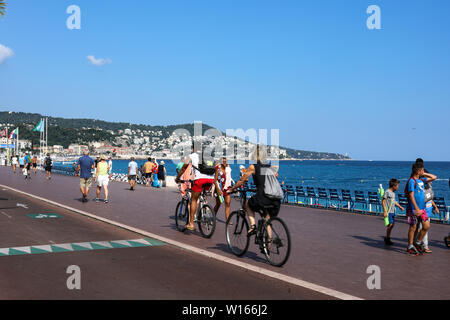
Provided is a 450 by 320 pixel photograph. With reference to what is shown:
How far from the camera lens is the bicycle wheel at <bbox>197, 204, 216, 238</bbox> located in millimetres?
9702

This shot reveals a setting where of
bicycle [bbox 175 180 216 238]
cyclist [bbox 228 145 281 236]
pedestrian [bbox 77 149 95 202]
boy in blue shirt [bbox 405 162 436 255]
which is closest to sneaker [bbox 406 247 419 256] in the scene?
boy in blue shirt [bbox 405 162 436 255]

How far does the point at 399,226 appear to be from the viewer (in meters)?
13.1

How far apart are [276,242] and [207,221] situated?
282cm

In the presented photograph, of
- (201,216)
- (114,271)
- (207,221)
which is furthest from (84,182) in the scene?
(114,271)

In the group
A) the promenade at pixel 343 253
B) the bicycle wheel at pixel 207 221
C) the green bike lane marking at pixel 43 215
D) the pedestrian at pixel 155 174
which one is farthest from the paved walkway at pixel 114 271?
the pedestrian at pixel 155 174

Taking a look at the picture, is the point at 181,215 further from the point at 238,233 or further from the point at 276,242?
the point at 276,242

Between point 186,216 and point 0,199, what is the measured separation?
34.1 feet

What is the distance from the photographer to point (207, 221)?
9.87m

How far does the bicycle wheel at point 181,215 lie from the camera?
35.3 feet

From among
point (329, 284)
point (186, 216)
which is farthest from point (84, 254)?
point (329, 284)

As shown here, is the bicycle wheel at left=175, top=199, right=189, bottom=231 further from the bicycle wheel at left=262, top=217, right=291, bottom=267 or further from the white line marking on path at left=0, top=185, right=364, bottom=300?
the bicycle wheel at left=262, top=217, right=291, bottom=267

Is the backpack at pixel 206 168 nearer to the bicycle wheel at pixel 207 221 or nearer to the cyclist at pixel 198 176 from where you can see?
the cyclist at pixel 198 176

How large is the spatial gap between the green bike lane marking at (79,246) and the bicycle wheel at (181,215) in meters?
1.33

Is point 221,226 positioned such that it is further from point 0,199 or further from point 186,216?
point 0,199
